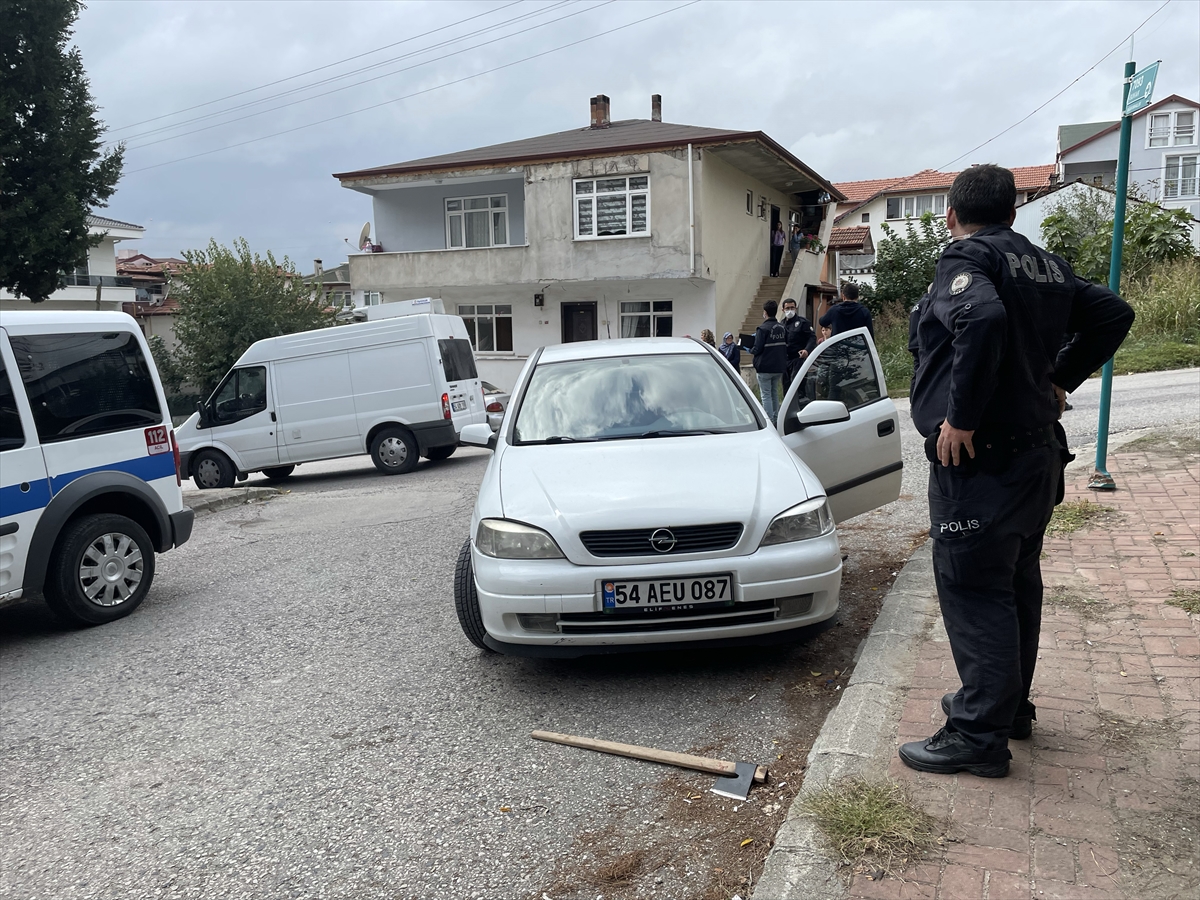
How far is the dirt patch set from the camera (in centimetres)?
274

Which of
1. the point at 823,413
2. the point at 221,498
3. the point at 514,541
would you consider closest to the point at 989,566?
the point at 514,541

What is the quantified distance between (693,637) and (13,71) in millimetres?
23121

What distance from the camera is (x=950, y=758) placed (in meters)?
3.00

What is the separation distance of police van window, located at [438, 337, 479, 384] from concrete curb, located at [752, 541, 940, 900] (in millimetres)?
10168

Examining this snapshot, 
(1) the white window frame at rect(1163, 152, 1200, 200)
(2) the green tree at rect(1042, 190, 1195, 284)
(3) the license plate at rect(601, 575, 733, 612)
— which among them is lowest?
(3) the license plate at rect(601, 575, 733, 612)

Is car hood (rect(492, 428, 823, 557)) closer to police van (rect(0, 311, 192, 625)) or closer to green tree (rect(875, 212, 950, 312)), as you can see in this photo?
police van (rect(0, 311, 192, 625))

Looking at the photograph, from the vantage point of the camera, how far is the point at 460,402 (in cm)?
1462

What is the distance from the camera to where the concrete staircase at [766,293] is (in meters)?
29.1

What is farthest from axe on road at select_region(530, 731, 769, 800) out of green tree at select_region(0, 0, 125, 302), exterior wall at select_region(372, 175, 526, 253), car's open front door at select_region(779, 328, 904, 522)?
Answer: exterior wall at select_region(372, 175, 526, 253)

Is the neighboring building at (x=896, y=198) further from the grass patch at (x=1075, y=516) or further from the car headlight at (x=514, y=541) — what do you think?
the car headlight at (x=514, y=541)

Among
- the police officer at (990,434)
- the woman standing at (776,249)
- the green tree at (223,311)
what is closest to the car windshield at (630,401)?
the police officer at (990,434)

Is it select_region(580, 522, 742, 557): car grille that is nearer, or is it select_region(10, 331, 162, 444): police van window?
select_region(580, 522, 742, 557): car grille

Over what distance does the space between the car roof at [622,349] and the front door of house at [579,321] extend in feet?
73.5

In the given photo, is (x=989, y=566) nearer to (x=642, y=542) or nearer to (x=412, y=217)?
(x=642, y=542)
